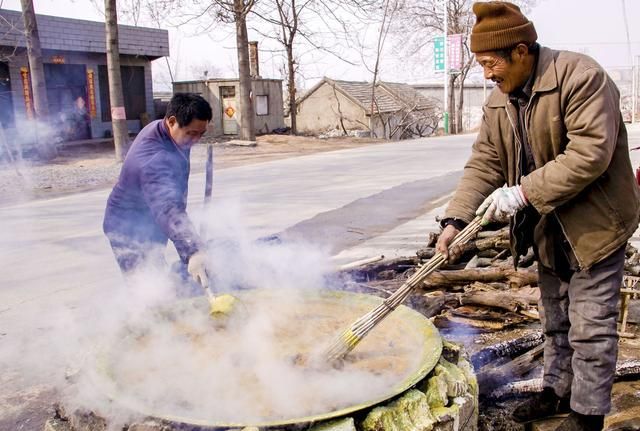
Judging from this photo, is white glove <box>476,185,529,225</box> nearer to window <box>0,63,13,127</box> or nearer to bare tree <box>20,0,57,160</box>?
bare tree <box>20,0,57,160</box>

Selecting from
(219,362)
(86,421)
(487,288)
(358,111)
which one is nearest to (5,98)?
(358,111)

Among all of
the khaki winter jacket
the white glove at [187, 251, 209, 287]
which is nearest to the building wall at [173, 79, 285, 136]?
the white glove at [187, 251, 209, 287]

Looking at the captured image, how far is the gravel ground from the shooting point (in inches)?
491

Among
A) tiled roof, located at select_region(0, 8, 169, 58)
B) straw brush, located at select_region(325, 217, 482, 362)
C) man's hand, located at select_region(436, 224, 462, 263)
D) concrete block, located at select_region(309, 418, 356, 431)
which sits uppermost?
tiled roof, located at select_region(0, 8, 169, 58)

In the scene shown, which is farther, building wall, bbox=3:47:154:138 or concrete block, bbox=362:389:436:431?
building wall, bbox=3:47:154:138

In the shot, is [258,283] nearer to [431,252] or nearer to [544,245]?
[431,252]

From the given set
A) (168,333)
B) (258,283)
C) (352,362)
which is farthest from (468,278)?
(168,333)

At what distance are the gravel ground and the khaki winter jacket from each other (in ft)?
34.2

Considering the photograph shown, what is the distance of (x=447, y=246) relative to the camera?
2637mm

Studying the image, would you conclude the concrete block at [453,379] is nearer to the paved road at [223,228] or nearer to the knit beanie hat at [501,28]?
the knit beanie hat at [501,28]

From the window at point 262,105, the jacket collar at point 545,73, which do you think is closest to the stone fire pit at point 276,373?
the jacket collar at point 545,73

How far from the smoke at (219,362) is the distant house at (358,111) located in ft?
99.8

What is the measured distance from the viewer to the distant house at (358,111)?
34.2 m

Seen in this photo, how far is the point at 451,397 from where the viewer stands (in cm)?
232
